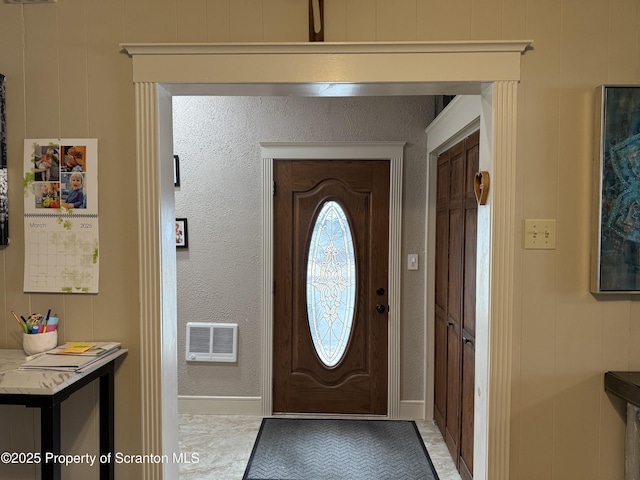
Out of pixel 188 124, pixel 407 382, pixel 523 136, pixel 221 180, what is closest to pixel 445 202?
pixel 523 136

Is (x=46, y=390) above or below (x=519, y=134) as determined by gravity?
below

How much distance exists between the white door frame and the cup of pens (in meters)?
0.34

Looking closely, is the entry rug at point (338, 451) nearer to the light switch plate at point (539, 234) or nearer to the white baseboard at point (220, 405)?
the white baseboard at point (220, 405)

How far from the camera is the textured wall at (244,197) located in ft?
9.97

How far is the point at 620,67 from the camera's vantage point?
61.2 inches

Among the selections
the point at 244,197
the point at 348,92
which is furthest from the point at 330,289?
the point at 348,92

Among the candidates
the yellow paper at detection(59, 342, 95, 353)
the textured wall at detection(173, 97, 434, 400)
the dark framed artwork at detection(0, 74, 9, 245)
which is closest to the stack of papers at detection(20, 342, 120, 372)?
the yellow paper at detection(59, 342, 95, 353)

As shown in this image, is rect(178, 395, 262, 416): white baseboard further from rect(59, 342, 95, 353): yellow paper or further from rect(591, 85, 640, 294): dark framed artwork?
rect(591, 85, 640, 294): dark framed artwork

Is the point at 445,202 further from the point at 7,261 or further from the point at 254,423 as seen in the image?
the point at 7,261

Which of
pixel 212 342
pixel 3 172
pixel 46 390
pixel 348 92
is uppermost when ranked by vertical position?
pixel 348 92

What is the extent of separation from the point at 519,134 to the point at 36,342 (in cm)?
198

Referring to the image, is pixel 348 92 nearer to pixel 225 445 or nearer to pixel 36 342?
pixel 36 342

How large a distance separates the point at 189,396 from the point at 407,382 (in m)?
1.67

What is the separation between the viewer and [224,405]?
10.4 feet
